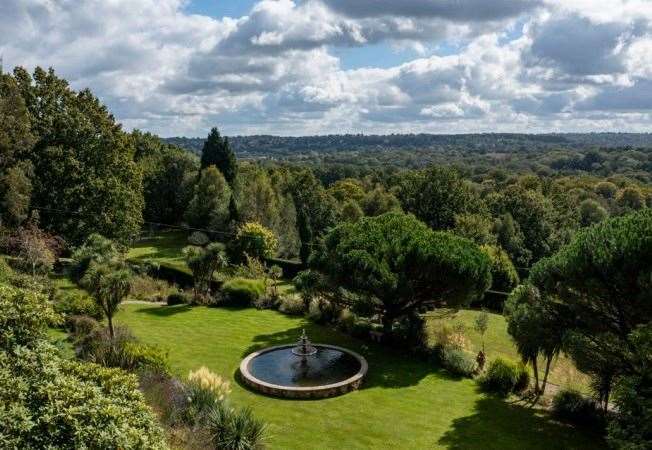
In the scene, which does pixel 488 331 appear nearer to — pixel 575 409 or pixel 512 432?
pixel 575 409

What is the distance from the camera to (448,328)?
22.1 meters

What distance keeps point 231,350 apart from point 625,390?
14.0m

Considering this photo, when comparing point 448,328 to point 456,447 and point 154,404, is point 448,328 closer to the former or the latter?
point 456,447

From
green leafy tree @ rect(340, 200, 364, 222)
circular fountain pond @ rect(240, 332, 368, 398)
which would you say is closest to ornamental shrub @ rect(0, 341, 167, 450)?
circular fountain pond @ rect(240, 332, 368, 398)

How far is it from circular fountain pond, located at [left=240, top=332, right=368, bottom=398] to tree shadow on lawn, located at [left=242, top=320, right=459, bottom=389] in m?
0.54

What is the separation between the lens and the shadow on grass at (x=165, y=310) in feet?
84.1

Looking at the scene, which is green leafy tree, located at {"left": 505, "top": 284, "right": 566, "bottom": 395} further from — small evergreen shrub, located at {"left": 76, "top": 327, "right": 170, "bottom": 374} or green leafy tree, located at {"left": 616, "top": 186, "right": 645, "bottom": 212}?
green leafy tree, located at {"left": 616, "top": 186, "right": 645, "bottom": 212}

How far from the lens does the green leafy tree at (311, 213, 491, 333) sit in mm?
20000

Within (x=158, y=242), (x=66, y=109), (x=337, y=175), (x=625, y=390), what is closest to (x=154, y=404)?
(x=625, y=390)

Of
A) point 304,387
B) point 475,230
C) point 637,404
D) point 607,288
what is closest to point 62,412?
point 637,404

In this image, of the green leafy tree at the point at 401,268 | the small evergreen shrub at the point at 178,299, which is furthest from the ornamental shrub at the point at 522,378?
the small evergreen shrub at the point at 178,299

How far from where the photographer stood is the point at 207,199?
49.4 metres

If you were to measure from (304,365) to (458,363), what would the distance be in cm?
565

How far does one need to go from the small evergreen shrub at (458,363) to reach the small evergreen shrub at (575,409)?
10.7 feet
